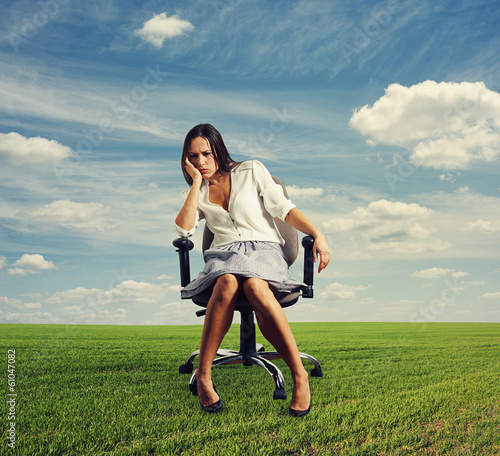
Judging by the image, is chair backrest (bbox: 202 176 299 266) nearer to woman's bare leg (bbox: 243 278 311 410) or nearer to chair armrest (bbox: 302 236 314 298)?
chair armrest (bbox: 302 236 314 298)

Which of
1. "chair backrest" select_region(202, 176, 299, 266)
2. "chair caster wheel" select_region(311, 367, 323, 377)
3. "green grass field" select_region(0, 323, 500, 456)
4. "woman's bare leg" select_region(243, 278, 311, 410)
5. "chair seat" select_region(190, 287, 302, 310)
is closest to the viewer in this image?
"green grass field" select_region(0, 323, 500, 456)

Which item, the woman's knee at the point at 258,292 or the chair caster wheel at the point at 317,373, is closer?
the woman's knee at the point at 258,292

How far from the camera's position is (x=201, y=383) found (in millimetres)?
2523

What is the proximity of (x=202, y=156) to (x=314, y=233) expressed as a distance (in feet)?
3.62

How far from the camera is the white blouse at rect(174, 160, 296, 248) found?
3.13 meters

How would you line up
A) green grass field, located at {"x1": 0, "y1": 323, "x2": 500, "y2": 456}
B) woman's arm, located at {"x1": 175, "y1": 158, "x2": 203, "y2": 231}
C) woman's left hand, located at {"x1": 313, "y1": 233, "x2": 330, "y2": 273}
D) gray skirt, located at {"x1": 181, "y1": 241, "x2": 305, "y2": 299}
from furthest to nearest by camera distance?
woman's arm, located at {"x1": 175, "y1": 158, "x2": 203, "y2": 231}
woman's left hand, located at {"x1": 313, "y1": 233, "x2": 330, "y2": 273}
gray skirt, located at {"x1": 181, "y1": 241, "x2": 305, "y2": 299}
green grass field, located at {"x1": 0, "y1": 323, "x2": 500, "y2": 456}

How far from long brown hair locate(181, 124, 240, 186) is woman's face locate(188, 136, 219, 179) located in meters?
0.03

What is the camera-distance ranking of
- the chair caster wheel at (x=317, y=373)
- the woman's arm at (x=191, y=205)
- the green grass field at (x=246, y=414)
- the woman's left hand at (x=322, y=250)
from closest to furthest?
1. the green grass field at (x=246, y=414)
2. the woman's left hand at (x=322, y=250)
3. the woman's arm at (x=191, y=205)
4. the chair caster wheel at (x=317, y=373)

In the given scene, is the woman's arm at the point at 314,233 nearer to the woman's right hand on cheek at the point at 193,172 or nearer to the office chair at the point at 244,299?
the office chair at the point at 244,299

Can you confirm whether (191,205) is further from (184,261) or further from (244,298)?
(244,298)

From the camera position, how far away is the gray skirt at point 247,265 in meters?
2.69

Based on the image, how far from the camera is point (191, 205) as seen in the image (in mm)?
3172

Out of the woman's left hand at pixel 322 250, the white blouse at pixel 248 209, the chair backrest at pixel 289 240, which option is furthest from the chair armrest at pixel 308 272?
the woman's left hand at pixel 322 250

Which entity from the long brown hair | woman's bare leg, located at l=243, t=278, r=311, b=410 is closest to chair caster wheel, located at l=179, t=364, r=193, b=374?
woman's bare leg, located at l=243, t=278, r=311, b=410
